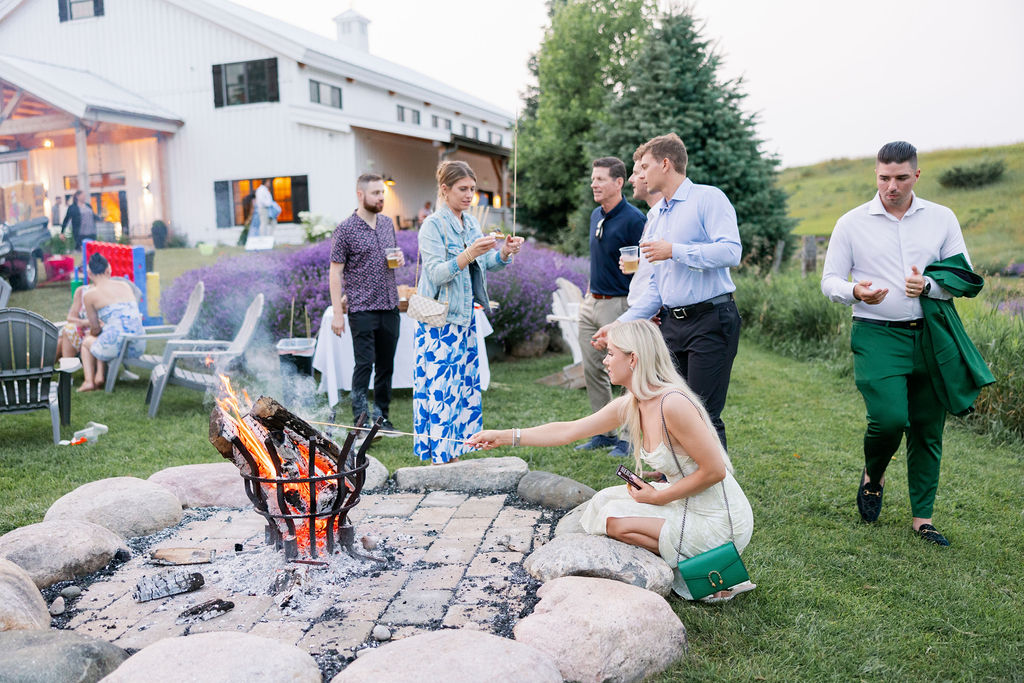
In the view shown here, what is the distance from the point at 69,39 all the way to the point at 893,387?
68.7ft

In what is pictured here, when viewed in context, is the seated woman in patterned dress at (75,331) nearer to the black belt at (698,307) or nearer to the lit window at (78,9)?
the black belt at (698,307)

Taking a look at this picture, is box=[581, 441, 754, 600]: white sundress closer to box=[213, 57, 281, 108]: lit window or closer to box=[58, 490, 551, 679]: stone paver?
box=[58, 490, 551, 679]: stone paver

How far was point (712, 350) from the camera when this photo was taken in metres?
4.09

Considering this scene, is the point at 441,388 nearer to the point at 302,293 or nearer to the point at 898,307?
the point at 898,307

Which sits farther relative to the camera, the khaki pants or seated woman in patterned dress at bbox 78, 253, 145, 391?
seated woman in patterned dress at bbox 78, 253, 145, 391

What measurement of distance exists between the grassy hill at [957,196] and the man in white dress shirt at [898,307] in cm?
513

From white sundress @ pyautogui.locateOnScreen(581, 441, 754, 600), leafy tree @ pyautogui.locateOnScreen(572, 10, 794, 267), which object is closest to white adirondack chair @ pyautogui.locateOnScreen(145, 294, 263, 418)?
white sundress @ pyautogui.locateOnScreen(581, 441, 754, 600)

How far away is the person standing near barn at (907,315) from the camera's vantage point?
12.2 feet

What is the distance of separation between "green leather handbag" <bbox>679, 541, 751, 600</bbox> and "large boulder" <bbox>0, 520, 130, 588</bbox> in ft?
9.08

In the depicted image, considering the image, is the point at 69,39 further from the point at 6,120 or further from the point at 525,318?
the point at 525,318

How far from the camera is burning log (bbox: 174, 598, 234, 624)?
120 inches

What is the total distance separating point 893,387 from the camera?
12.5ft

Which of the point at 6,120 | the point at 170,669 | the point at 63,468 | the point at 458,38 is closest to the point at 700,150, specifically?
the point at 63,468

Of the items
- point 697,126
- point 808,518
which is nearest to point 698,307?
point 808,518
